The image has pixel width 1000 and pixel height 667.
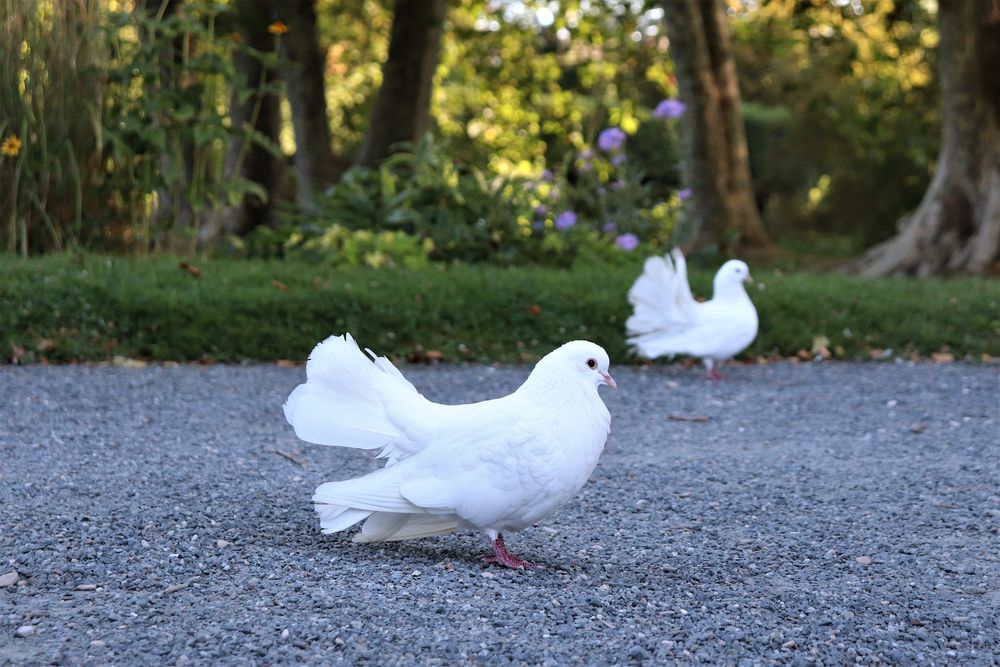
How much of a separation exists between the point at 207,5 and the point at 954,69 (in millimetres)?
6881

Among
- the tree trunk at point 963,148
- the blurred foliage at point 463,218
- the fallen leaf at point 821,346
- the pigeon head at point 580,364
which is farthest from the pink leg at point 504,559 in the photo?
the tree trunk at point 963,148

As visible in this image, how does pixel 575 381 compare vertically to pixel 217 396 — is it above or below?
above

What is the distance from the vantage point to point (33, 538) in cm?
353

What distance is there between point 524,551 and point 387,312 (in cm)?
377

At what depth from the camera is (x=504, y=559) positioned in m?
3.51

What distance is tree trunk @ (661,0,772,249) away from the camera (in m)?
11.7

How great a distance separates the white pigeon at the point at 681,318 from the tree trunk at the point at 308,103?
6.62 meters

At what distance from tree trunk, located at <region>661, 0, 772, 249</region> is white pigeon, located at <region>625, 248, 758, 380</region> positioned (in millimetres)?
5050

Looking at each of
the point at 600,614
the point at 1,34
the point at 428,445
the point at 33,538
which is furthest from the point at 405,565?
the point at 1,34

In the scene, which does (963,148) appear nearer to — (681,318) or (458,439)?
(681,318)

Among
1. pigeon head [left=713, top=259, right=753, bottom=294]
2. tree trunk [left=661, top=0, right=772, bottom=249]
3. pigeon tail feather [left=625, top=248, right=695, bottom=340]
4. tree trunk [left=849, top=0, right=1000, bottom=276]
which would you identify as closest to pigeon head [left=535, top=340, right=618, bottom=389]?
pigeon tail feather [left=625, top=248, right=695, bottom=340]

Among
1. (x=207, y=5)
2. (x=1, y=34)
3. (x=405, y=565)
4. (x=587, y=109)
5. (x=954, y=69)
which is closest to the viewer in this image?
(x=405, y=565)

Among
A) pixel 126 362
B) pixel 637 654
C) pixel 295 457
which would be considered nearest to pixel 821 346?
pixel 295 457

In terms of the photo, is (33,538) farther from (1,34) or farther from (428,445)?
(1,34)
